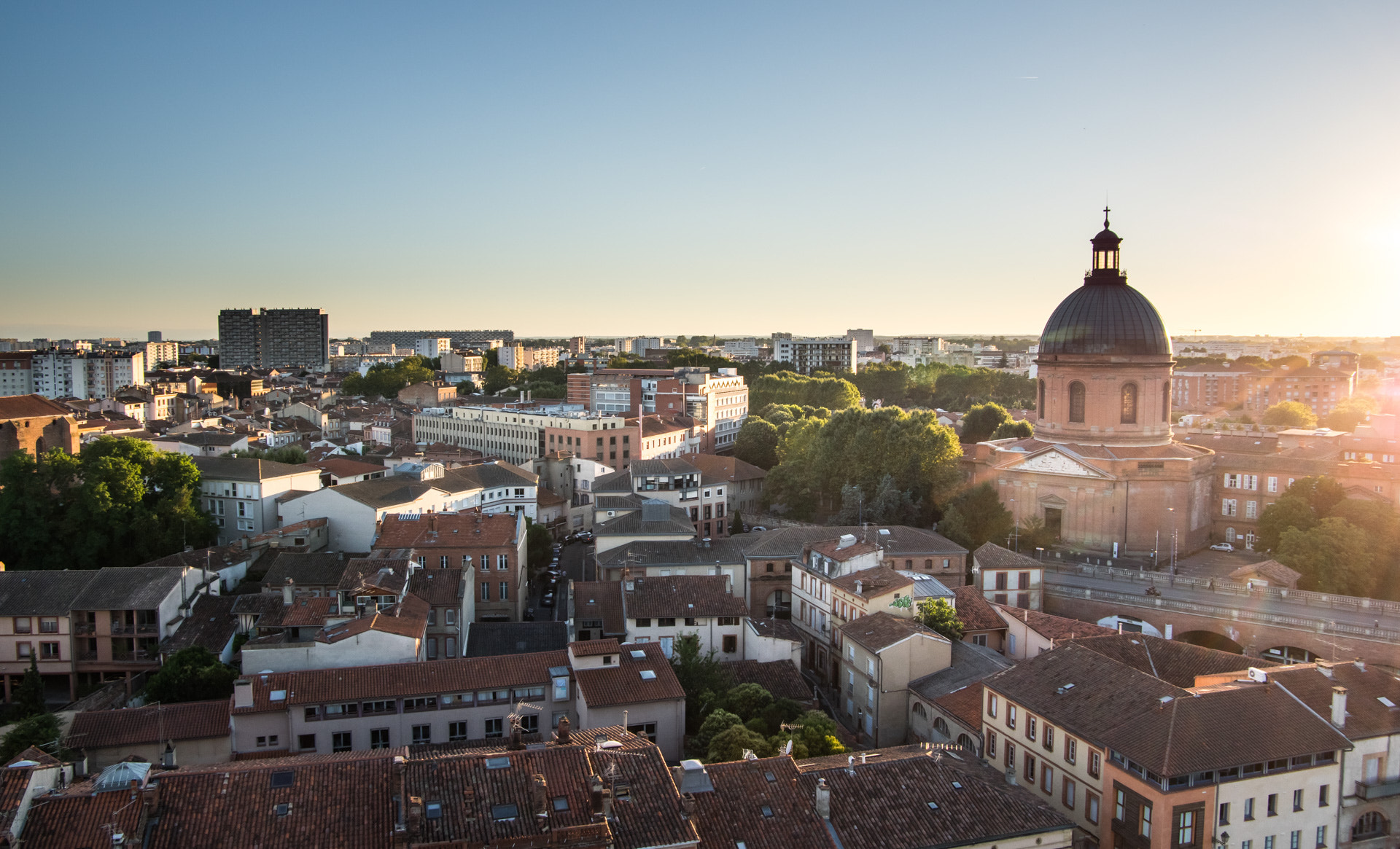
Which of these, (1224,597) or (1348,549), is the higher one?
(1348,549)

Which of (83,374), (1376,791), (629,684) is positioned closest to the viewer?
(1376,791)

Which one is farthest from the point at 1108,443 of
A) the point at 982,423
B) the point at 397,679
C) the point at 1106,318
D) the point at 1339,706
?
the point at 397,679

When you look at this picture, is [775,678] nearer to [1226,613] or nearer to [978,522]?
[1226,613]

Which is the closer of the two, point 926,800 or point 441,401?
point 926,800

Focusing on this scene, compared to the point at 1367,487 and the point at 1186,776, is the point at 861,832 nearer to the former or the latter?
the point at 1186,776

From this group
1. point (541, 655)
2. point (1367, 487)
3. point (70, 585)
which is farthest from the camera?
point (1367, 487)

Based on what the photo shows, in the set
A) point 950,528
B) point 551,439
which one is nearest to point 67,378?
point 551,439

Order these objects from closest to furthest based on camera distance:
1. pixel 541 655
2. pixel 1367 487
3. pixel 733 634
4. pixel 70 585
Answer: pixel 541 655
pixel 733 634
pixel 70 585
pixel 1367 487
